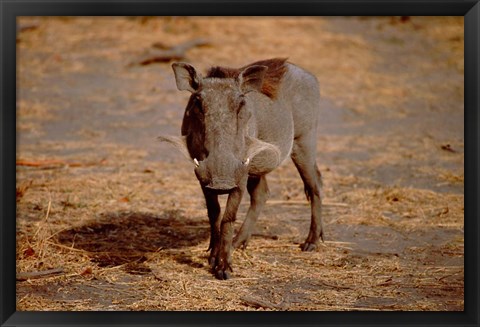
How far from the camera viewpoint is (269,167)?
561cm

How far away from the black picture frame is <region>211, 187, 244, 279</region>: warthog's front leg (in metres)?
1.26

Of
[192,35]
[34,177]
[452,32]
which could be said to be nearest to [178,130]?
[34,177]

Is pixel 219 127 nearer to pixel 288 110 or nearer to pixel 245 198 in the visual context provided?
pixel 288 110

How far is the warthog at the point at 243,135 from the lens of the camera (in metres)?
4.69

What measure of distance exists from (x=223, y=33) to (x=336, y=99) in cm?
375

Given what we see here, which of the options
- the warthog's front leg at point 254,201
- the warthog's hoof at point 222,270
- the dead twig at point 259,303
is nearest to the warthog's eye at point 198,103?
the warthog's hoof at point 222,270

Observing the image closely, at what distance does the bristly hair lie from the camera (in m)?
5.08

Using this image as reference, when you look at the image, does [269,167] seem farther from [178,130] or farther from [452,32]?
[452,32]

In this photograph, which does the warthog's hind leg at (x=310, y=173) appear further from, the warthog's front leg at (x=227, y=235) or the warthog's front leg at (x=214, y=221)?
the warthog's front leg at (x=227, y=235)

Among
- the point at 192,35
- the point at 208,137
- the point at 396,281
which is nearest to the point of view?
the point at 208,137

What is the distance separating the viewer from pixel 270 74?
19.5 feet

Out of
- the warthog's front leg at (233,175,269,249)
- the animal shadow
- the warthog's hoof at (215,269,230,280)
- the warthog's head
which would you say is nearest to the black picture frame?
the warthog's head

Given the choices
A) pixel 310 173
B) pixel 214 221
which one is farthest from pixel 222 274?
pixel 310 173
